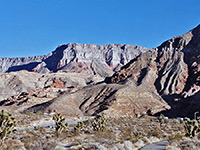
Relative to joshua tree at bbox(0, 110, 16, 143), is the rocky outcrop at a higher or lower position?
higher

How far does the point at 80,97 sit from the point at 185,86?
149ft

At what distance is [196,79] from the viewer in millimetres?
Answer: 105938

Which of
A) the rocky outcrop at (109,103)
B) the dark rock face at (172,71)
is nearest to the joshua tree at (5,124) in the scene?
the rocky outcrop at (109,103)

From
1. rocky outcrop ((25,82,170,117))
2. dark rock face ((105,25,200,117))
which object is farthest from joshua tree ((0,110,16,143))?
dark rock face ((105,25,200,117))

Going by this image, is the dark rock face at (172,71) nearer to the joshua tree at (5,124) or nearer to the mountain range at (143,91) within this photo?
the mountain range at (143,91)

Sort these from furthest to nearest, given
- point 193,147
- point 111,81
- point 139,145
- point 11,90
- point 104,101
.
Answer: point 11,90 → point 111,81 → point 104,101 → point 139,145 → point 193,147

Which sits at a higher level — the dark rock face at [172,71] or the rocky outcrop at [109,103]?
the dark rock face at [172,71]

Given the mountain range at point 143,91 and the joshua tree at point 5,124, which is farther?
the mountain range at point 143,91

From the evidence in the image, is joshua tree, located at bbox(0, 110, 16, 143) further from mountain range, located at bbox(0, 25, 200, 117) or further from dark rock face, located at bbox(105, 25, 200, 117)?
dark rock face, located at bbox(105, 25, 200, 117)

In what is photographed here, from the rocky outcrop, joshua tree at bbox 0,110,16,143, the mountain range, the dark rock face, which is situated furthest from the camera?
the dark rock face

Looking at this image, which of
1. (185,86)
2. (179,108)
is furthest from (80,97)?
(185,86)

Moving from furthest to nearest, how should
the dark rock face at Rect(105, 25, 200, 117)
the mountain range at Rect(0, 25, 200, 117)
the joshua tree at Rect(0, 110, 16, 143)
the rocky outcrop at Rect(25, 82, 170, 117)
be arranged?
the dark rock face at Rect(105, 25, 200, 117) → the mountain range at Rect(0, 25, 200, 117) → the rocky outcrop at Rect(25, 82, 170, 117) → the joshua tree at Rect(0, 110, 16, 143)

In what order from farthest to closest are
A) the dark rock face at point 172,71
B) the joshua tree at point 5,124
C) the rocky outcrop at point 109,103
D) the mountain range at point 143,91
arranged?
the dark rock face at point 172,71
the mountain range at point 143,91
the rocky outcrop at point 109,103
the joshua tree at point 5,124

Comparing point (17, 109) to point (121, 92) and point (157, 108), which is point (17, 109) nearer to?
point (121, 92)
